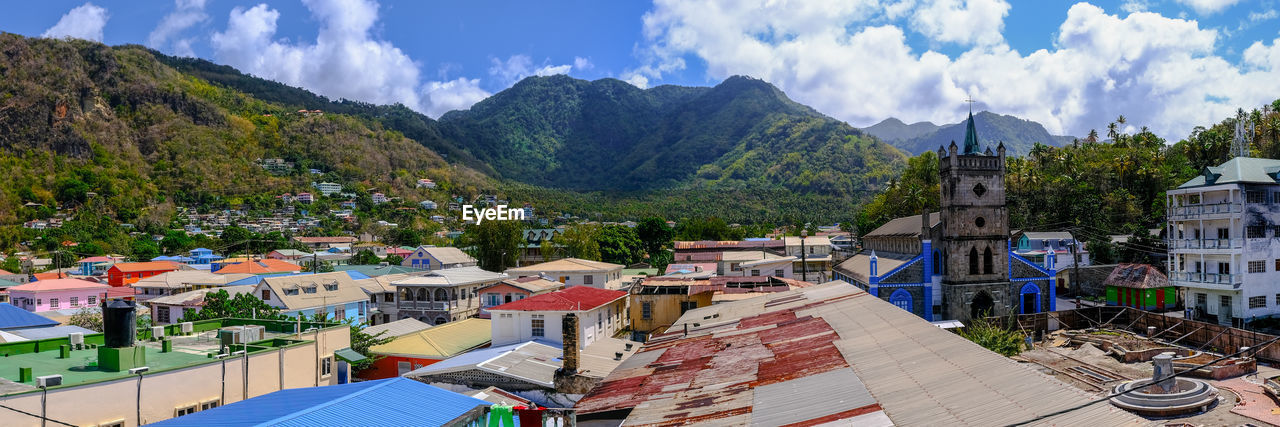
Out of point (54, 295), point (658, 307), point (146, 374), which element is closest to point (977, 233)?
point (658, 307)

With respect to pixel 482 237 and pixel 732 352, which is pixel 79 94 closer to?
pixel 482 237

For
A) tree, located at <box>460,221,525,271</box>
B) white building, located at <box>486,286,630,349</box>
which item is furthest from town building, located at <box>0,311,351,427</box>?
tree, located at <box>460,221,525,271</box>

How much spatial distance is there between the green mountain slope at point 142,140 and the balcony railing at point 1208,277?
5004 inches

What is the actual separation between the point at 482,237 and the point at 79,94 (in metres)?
113

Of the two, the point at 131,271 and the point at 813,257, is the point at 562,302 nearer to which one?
the point at 813,257

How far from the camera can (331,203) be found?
139m

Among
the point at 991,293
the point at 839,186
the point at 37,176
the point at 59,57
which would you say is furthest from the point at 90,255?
the point at 839,186

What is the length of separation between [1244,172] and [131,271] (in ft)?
252

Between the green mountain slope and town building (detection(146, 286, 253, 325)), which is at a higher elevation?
the green mountain slope

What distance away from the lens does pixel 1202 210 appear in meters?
36.4

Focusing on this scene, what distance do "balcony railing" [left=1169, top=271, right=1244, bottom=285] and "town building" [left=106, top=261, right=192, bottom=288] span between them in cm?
7215

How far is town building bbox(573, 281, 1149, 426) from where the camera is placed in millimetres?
8281

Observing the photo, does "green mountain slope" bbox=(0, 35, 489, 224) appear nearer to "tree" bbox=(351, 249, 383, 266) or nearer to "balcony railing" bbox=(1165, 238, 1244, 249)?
"tree" bbox=(351, 249, 383, 266)

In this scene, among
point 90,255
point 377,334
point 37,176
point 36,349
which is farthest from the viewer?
point 37,176
